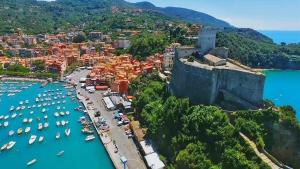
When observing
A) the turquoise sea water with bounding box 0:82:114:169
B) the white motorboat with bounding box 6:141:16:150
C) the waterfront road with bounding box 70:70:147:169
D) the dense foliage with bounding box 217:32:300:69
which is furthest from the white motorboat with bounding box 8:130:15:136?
the dense foliage with bounding box 217:32:300:69

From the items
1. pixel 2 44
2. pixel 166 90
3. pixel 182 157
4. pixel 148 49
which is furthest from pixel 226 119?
pixel 2 44

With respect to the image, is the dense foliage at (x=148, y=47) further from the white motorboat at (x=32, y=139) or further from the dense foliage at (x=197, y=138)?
the white motorboat at (x=32, y=139)

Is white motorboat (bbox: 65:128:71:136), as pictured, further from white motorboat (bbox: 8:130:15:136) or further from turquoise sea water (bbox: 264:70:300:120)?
turquoise sea water (bbox: 264:70:300:120)

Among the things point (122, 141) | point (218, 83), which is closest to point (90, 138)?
point (122, 141)

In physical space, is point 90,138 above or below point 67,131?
above

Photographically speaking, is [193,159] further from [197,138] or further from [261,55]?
[261,55]

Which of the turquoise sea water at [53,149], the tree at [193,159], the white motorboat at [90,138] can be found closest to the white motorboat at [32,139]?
the turquoise sea water at [53,149]

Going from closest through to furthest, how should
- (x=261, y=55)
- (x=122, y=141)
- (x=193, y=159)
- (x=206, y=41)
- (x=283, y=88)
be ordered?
(x=193, y=159) < (x=122, y=141) < (x=206, y=41) < (x=283, y=88) < (x=261, y=55)
